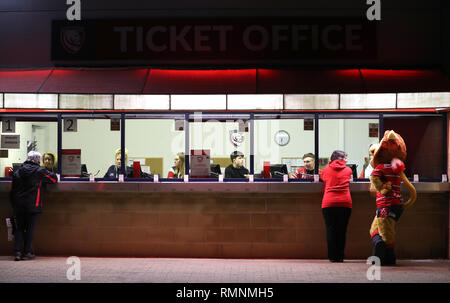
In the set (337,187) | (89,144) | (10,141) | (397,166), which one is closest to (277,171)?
(337,187)

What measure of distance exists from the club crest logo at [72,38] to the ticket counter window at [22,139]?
60.1 inches

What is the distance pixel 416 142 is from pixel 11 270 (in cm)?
805

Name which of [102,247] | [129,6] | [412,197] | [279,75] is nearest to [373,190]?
[412,197]

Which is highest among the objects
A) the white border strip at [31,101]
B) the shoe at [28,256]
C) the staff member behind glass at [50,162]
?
the white border strip at [31,101]

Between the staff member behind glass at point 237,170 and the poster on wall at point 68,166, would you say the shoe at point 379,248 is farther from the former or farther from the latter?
the poster on wall at point 68,166

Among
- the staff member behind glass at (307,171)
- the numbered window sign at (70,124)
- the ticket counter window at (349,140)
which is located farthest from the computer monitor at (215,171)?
the numbered window sign at (70,124)

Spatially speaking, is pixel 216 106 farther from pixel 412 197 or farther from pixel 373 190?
pixel 412 197

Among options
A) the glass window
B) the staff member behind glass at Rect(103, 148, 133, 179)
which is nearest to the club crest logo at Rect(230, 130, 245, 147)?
the glass window

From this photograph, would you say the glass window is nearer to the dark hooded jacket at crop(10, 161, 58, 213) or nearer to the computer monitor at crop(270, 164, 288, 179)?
the computer monitor at crop(270, 164, 288, 179)

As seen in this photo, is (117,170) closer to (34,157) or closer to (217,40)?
(34,157)

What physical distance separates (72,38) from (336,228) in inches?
260

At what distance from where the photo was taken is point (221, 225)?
1006 centimetres

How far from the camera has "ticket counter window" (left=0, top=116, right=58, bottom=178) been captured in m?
10.9

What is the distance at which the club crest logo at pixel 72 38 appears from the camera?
1098 centimetres
